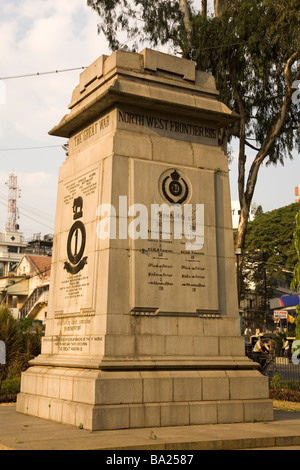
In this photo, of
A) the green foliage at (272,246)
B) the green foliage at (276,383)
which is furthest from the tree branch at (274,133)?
the green foliage at (272,246)

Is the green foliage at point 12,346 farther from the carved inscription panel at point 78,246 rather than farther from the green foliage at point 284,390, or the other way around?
the green foliage at point 284,390

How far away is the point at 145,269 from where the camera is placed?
10930 millimetres

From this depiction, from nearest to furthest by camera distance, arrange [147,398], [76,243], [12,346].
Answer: [147,398] → [76,243] → [12,346]

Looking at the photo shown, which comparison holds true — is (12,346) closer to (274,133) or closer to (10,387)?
(10,387)

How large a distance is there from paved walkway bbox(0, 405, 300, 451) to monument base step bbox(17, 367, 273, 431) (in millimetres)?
269

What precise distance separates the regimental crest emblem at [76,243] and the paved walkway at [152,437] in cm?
296

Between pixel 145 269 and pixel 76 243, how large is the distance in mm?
1794

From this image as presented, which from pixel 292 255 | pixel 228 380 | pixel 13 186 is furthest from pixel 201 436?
pixel 13 186

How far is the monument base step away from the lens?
978 centimetres

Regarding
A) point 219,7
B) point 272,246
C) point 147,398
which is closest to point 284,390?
point 147,398

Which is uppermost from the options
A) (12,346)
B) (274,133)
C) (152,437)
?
(274,133)

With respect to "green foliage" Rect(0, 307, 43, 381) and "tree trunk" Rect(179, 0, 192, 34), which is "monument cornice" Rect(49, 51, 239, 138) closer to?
"green foliage" Rect(0, 307, 43, 381)

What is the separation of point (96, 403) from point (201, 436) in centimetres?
178

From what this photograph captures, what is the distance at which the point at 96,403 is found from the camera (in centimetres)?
970
